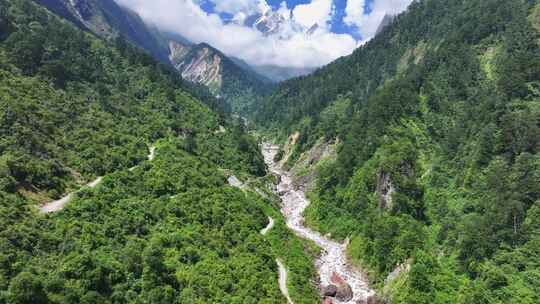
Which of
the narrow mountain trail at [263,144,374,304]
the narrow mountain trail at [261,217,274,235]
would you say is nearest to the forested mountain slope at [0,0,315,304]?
the narrow mountain trail at [261,217,274,235]

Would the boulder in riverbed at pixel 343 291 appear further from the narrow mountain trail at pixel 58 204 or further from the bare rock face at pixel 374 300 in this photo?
the narrow mountain trail at pixel 58 204

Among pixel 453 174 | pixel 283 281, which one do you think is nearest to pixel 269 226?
pixel 283 281

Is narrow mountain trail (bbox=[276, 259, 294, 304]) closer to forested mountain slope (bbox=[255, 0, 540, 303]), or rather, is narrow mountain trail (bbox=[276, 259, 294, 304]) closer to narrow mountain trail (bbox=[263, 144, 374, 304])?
narrow mountain trail (bbox=[263, 144, 374, 304])

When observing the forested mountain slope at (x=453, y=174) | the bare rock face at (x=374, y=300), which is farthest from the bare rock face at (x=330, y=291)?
the forested mountain slope at (x=453, y=174)

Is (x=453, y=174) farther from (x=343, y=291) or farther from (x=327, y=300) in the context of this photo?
(x=327, y=300)

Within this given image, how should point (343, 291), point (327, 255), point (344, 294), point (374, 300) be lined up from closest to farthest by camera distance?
1. point (374, 300)
2. point (344, 294)
3. point (343, 291)
4. point (327, 255)

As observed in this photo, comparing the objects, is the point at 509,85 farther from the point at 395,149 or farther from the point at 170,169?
the point at 170,169
